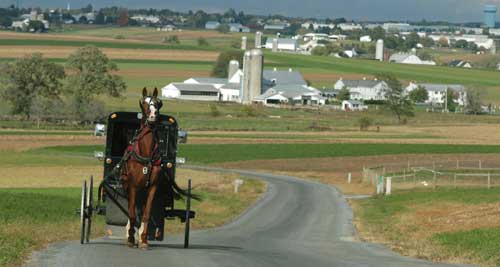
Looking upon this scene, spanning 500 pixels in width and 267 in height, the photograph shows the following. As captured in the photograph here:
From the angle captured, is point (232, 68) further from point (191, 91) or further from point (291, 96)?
point (291, 96)

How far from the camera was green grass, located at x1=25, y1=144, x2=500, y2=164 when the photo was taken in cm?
7725

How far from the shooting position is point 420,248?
27.2 m

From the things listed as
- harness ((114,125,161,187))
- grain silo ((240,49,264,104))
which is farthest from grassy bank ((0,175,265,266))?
grain silo ((240,49,264,104))

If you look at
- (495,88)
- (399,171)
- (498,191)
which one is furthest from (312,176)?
(495,88)

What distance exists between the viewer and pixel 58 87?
12556 centimetres

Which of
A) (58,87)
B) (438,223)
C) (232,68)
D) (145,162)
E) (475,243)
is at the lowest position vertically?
(232,68)

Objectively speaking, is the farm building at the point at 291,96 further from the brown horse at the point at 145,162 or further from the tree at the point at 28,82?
the brown horse at the point at 145,162

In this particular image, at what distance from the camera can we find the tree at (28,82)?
118m

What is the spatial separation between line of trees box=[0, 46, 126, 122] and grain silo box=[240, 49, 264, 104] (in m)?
43.9

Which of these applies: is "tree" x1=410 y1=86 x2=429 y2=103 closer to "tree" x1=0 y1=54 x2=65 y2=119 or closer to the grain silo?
the grain silo

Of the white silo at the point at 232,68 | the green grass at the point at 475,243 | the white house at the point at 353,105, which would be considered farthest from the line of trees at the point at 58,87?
the green grass at the point at 475,243

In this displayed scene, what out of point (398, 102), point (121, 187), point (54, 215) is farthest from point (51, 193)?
point (398, 102)

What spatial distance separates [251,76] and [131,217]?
15536 centimetres

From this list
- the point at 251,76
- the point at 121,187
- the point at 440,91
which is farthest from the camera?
the point at 440,91
